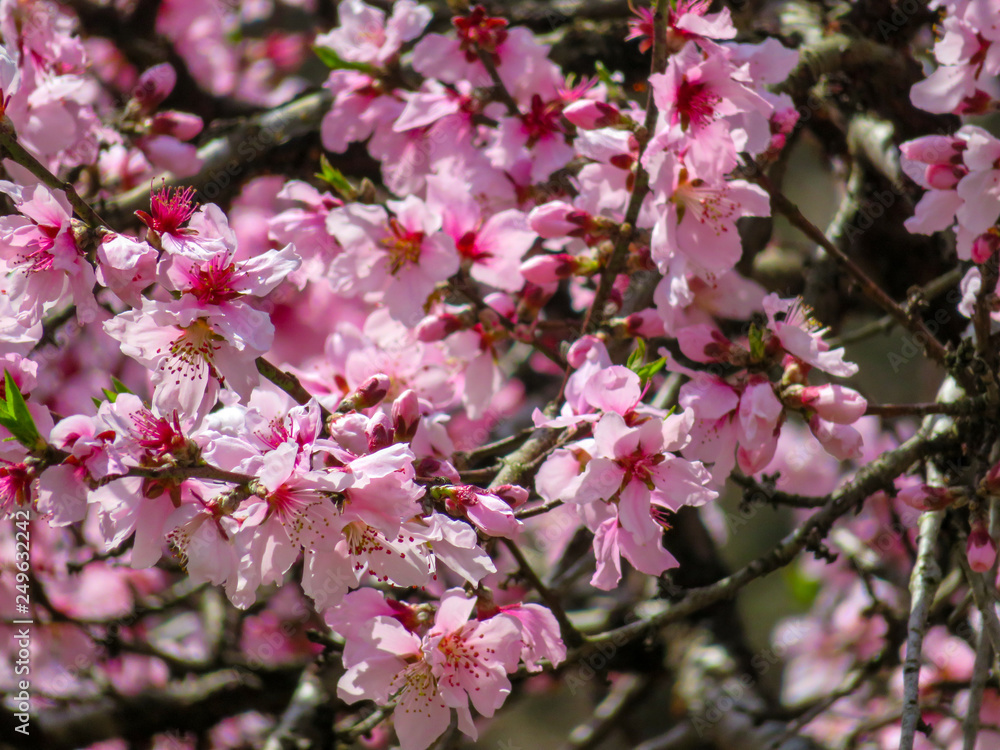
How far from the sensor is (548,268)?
1.59 metres

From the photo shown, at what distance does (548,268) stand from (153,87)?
43.9 inches

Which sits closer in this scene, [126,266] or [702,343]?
[126,266]

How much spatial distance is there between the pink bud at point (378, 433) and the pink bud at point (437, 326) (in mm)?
511

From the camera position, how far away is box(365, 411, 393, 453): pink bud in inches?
45.5

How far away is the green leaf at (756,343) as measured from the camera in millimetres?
1328

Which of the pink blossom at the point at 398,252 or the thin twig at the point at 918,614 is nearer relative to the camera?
the thin twig at the point at 918,614

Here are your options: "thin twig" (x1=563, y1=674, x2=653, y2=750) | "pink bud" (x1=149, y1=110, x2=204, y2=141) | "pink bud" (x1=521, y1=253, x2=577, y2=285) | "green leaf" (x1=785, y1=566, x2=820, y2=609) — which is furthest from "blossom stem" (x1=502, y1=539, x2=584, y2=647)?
"green leaf" (x1=785, y1=566, x2=820, y2=609)

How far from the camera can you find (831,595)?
375 cm

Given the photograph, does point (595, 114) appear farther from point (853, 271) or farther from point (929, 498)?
point (929, 498)

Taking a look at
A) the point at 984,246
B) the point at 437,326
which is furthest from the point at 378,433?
the point at 984,246

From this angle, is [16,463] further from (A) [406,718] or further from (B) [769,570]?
(B) [769,570]

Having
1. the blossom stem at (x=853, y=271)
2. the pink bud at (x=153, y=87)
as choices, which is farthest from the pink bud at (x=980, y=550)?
the pink bud at (x=153, y=87)

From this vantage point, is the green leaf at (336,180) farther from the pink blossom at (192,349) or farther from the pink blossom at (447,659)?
the pink blossom at (447,659)

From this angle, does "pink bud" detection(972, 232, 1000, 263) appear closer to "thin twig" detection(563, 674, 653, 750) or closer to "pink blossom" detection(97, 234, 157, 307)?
"pink blossom" detection(97, 234, 157, 307)
